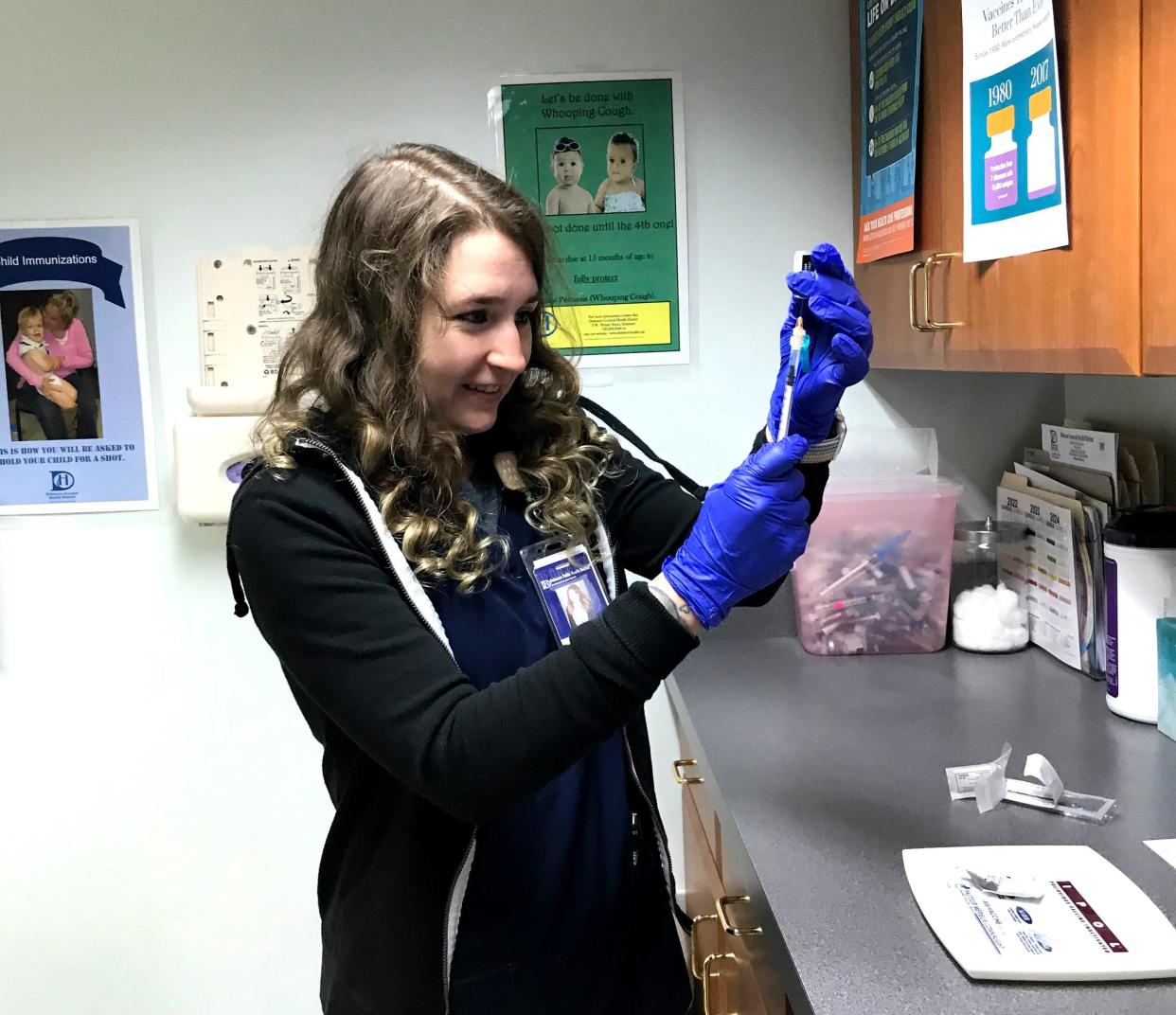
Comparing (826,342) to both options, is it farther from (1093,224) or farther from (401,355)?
(401,355)

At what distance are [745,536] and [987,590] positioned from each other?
87cm

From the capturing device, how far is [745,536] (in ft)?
3.12

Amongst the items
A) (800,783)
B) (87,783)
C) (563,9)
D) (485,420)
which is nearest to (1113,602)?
(800,783)

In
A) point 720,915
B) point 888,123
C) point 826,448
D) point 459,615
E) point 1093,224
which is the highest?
point 888,123

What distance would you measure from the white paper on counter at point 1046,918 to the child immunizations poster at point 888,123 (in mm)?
866

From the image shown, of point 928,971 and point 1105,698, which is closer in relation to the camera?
point 928,971

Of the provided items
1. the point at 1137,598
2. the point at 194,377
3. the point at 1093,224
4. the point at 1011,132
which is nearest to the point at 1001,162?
the point at 1011,132

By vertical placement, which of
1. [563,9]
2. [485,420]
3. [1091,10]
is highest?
[563,9]

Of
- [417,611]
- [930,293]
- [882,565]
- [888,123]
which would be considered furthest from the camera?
[882,565]

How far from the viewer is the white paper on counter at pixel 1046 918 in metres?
0.79

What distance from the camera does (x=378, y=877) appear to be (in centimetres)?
100

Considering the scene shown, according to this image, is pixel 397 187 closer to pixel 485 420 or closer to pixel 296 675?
pixel 485 420

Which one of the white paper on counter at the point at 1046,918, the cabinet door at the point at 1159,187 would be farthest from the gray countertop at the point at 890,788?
the cabinet door at the point at 1159,187

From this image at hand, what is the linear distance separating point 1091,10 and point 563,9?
93 centimetres
